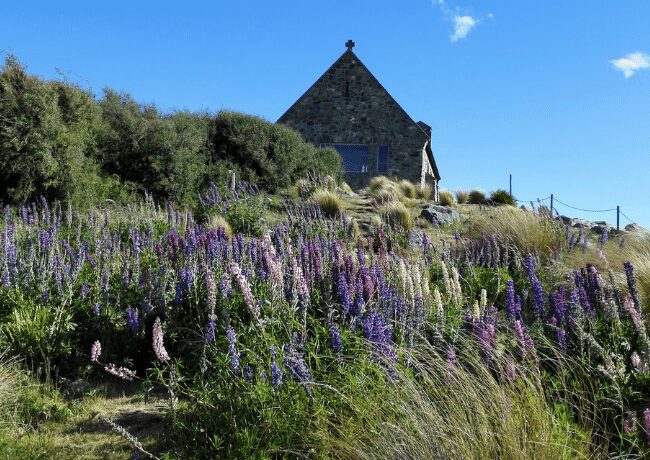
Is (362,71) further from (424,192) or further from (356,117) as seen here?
(424,192)

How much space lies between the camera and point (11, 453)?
12.7ft

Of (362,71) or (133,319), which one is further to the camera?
(362,71)

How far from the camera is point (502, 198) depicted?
74.6 feet

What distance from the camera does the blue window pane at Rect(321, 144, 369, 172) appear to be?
25766mm

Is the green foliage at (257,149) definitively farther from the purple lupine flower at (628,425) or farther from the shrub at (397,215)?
the purple lupine flower at (628,425)

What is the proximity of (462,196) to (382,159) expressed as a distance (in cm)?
360

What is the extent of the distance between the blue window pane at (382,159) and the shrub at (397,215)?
12453mm

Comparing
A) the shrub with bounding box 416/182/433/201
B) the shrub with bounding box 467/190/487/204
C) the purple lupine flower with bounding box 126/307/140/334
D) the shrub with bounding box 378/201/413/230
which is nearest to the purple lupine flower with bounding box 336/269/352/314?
the purple lupine flower with bounding box 126/307/140/334

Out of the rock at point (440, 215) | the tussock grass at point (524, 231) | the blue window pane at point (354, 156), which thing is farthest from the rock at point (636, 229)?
the blue window pane at point (354, 156)

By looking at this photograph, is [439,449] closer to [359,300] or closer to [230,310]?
[359,300]

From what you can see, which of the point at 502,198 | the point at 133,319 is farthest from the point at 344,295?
the point at 502,198

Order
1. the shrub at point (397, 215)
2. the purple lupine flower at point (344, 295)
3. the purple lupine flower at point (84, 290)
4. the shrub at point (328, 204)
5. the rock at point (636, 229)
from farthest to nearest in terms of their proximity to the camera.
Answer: the shrub at point (328, 204)
the shrub at point (397, 215)
the rock at point (636, 229)
the purple lupine flower at point (84, 290)
the purple lupine flower at point (344, 295)

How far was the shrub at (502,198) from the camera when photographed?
22.5m

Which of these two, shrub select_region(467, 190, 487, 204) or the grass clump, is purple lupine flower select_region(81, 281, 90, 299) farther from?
shrub select_region(467, 190, 487, 204)
